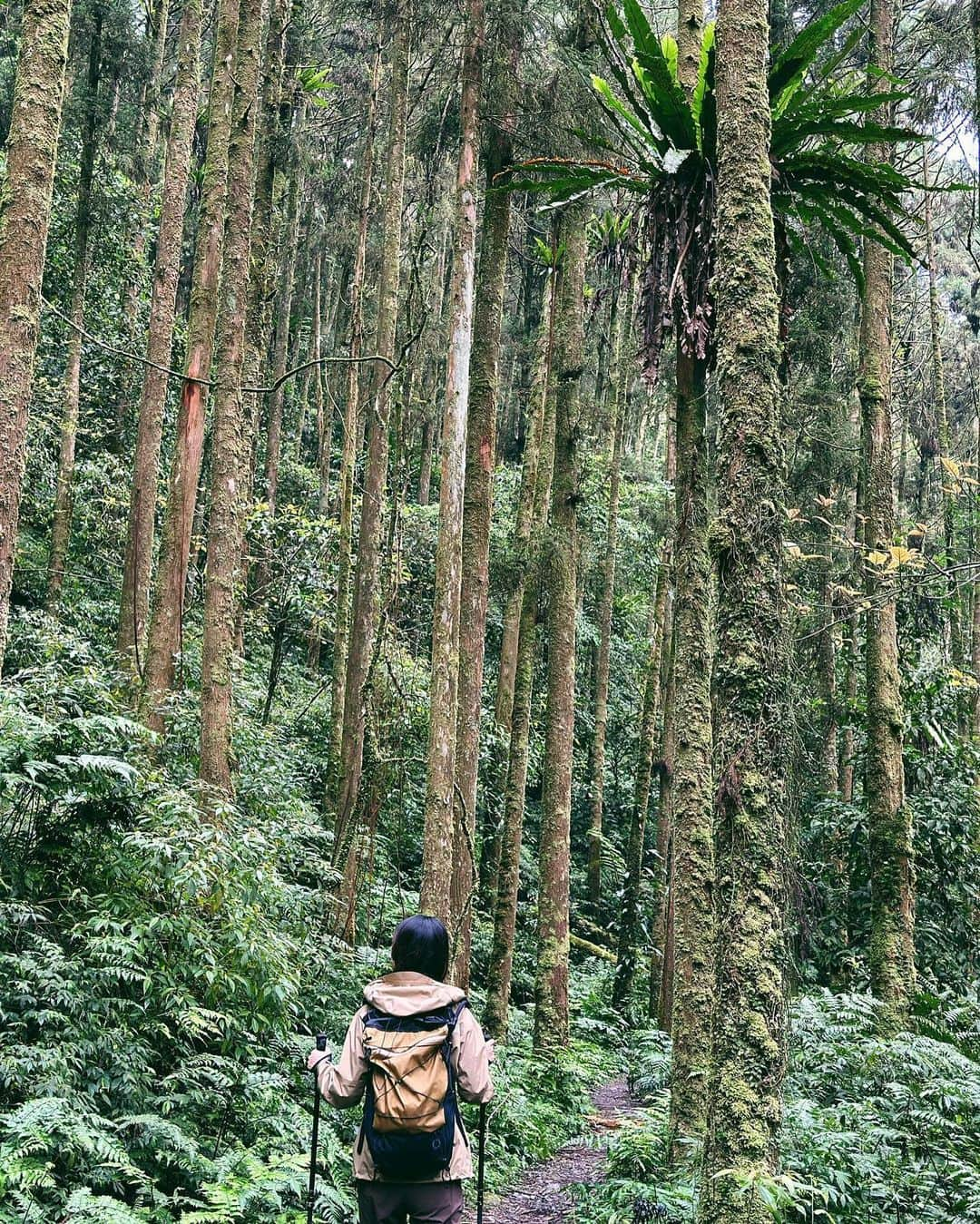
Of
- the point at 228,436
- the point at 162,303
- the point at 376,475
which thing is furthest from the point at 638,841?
the point at 162,303

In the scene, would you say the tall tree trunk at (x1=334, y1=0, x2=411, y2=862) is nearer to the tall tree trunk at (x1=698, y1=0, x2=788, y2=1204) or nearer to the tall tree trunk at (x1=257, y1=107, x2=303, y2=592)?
the tall tree trunk at (x1=257, y1=107, x2=303, y2=592)

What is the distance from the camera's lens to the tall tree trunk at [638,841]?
15.8 meters

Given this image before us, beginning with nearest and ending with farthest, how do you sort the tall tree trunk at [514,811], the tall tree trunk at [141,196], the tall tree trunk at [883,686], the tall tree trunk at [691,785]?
the tall tree trunk at [691,785] < the tall tree trunk at [883,686] < the tall tree trunk at [514,811] < the tall tree trunk at [141,196]

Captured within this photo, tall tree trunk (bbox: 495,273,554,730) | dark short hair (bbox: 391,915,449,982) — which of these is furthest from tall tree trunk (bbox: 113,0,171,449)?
→ dark short hair (bbox: 391,915,449,982)

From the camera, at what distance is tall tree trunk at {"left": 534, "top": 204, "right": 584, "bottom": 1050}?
11.2 m

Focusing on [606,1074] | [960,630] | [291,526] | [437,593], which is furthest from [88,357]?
[960,630]

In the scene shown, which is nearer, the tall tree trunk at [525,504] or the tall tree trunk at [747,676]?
the tall tree trunk at [747,676]

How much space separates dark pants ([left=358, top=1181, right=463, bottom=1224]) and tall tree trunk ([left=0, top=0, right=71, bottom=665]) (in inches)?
129

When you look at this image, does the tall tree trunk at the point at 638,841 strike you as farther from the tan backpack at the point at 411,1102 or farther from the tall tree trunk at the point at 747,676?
the tan backpack at the point at 411,1102

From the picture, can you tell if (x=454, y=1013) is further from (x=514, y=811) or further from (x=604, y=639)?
(x=604, y=639)

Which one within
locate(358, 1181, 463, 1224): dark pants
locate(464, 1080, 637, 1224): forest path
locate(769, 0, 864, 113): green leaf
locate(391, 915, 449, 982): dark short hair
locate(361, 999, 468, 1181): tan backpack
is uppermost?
locate(769, 0, 864, 113): green leaf

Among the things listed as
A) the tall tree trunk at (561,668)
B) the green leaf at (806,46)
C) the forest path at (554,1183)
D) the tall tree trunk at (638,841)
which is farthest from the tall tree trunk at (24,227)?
the tall tree trunk at (638,841)

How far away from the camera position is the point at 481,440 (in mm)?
10039

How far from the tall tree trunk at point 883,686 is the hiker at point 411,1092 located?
543 cm
